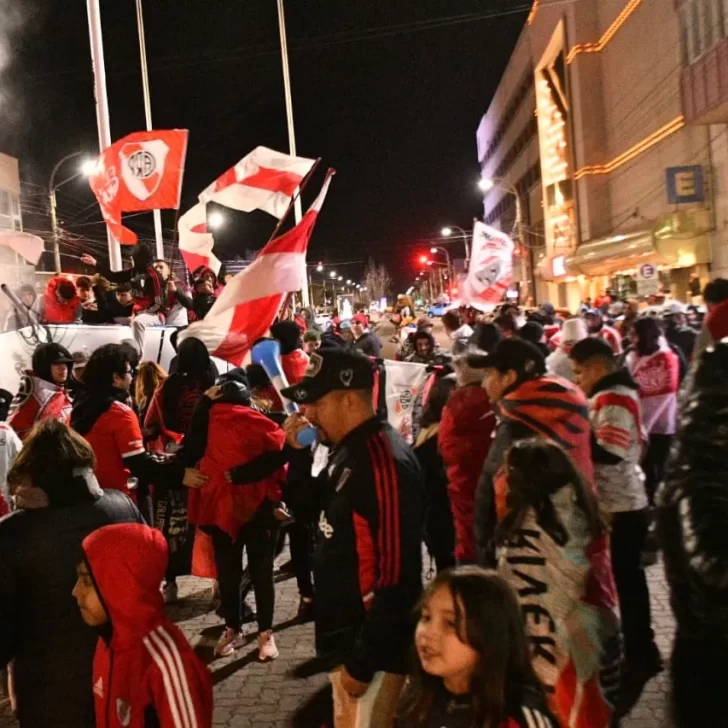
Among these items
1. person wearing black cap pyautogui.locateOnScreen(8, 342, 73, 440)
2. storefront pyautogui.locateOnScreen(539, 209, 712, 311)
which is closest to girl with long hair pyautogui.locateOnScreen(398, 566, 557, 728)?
person wearing black cap pyautogui.locateOnScreen(8, 342, 73, 440)

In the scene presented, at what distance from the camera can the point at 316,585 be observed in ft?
9.78

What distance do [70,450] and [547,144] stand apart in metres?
52.1

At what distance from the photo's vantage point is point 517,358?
168 inches

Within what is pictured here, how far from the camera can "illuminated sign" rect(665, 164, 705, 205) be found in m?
27.4

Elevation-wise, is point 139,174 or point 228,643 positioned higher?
point 139,174

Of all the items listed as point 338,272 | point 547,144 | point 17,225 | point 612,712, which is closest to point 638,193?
point 547,144

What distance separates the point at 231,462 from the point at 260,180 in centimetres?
515

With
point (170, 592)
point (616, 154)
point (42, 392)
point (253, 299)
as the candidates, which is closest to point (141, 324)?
point (42, 392)

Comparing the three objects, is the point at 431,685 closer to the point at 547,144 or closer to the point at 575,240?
the point at 575,240

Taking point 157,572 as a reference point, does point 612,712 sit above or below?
below

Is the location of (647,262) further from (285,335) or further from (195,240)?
(285,335)

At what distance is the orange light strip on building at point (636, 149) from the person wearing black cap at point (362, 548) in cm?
2772

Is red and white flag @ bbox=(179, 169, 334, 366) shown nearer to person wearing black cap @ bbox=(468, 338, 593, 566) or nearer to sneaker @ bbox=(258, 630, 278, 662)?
sneaker @ bbox=(258, 630, 278, 662)

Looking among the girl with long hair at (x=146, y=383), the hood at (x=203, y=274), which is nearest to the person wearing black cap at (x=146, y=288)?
the hood at (x=203, y=274)
